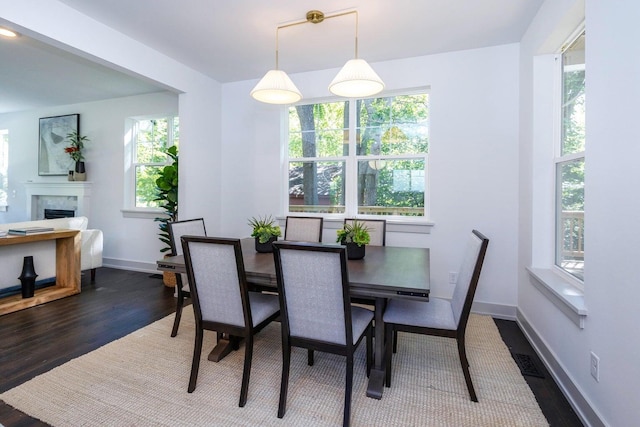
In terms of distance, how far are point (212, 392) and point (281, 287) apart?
33.3 inches

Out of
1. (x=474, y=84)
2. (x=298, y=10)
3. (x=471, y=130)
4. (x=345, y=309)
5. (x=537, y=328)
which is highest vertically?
(x=298, y=10)

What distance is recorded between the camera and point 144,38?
9.93 ft

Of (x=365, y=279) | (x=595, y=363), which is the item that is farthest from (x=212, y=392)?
(x=595, y=363)

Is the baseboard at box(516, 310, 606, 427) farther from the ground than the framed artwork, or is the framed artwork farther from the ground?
the framed artwork

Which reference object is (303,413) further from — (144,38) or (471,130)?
(144,38)

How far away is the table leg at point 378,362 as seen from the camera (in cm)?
188

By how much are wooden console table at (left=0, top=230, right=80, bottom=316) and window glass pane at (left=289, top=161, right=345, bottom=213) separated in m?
2.55

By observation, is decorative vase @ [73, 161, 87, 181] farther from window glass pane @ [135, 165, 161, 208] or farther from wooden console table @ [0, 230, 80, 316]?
wooden console table @ [0, 230, 80, 316]

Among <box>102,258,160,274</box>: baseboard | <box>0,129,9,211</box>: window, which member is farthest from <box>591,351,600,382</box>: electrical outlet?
<box>0,129,9,211</box>: window

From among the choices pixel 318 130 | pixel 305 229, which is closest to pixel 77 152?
pixel 318 130

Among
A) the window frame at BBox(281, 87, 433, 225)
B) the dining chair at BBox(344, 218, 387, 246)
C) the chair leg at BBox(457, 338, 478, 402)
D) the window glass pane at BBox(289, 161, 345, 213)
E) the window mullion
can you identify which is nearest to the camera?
the chair leg at BBox(457, 338, 478, 402)

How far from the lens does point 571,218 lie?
90.0 inches

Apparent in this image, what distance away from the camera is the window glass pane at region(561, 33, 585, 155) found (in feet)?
7.07

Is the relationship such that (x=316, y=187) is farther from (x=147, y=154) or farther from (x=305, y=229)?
(x=147, y=154)
